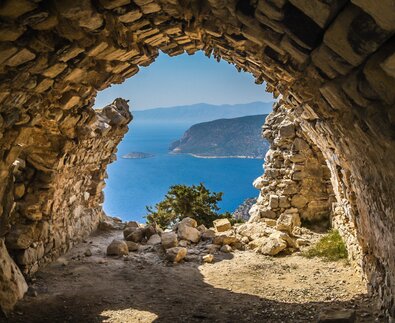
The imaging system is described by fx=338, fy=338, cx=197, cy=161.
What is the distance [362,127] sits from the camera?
2.85 meters

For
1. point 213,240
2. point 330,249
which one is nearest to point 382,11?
point 330,249

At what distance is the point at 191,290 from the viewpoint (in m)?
5.82

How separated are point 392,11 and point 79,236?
8.49 m

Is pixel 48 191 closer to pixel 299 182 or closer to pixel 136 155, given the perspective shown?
pixel 299 182

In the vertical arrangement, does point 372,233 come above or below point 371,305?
above

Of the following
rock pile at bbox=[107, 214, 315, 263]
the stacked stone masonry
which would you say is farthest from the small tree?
the stacked stone masonry

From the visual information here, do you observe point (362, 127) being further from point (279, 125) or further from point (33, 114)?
point (279, 125)

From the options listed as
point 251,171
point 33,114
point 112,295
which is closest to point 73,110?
point 33,114

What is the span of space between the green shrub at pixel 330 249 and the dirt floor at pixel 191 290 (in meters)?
0.26

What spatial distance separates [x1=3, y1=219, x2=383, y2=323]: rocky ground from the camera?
4727 millimetres

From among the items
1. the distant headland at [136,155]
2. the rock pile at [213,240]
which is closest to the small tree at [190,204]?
the rock pile at [213,240]

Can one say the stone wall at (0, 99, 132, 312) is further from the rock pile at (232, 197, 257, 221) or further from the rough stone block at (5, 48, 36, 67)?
the rock pile at (232, 197, 257, 221)

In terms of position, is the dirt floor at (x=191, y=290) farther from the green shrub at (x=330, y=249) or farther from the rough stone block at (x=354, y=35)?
the rough stone block at (x=354, y=35)

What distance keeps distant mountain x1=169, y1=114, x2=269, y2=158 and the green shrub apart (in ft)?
88.8
